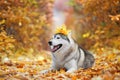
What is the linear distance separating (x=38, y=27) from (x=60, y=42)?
6.42m

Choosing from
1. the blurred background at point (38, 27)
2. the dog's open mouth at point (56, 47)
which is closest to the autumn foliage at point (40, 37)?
the blurred background at point (38, 27)

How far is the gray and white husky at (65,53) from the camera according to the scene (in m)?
10.5

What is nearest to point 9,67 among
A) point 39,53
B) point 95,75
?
point 95,75

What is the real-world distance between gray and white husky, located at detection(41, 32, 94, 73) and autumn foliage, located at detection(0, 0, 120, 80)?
20 cm

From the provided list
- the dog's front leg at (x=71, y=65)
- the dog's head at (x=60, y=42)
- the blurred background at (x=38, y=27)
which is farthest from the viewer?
the blurred background at (x=38, y=27)

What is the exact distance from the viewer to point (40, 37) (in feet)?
62.2

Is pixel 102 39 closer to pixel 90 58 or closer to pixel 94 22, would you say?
pixel 94 22

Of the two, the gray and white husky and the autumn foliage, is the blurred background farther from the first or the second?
the gray and white husky

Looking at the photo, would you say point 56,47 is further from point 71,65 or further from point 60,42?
point 71,65

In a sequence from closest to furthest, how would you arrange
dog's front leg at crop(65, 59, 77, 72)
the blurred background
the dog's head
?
the dog's head → dog's front leg at crop(65, 59, 77, 72) → the blurred background

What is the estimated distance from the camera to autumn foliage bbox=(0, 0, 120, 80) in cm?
1062

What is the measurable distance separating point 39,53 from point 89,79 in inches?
308

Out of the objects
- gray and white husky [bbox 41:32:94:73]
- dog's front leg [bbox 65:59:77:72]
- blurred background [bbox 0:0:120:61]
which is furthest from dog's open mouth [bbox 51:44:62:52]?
blurred background [bbox 0:0:120:61]

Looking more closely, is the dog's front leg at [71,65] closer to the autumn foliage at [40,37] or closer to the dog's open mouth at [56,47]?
the autumn foliage at [40,37]
